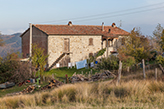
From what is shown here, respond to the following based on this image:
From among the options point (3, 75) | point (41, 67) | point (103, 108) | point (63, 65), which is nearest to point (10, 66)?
point (3, 75)

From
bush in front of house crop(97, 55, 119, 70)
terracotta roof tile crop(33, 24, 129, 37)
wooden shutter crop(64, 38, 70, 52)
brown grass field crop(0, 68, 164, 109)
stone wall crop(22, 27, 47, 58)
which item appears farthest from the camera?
wooden shutter crop(64, 38, 70, 52)

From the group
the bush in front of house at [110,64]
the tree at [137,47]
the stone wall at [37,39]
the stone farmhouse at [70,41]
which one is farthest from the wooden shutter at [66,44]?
the bush in front of house at [110,64]

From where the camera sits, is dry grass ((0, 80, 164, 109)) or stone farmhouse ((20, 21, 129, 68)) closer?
dry grass ((0, 80, 164, 109))

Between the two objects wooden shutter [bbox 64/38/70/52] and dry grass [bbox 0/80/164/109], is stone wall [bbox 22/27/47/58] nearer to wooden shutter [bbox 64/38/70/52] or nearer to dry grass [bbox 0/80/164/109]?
wooden shutter [bbox 64/38/70/52]

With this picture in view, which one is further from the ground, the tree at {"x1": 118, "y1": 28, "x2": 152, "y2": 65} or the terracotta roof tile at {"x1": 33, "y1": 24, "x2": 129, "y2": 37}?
the terracotta roof tile at {"x1": 33, "y1": 24, "x2": 129, "y2": 37}

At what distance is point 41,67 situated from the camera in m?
21.8

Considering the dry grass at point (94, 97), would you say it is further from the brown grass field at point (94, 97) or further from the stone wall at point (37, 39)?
the stone wall at point (37, 39)

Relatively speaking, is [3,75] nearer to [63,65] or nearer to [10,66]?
[10,66]

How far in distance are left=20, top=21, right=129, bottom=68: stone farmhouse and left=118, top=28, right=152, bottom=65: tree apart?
17.9ft

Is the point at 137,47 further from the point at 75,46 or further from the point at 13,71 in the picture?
the point at 13,71

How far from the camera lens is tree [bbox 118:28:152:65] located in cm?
2584

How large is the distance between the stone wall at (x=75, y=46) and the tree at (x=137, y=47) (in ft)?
20.5

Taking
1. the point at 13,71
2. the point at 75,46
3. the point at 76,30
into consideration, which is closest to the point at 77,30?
the point at 76,30

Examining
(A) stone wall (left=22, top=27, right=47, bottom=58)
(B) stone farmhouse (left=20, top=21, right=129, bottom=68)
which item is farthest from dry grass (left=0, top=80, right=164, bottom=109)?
(A) stone wall (left=22, top=27, right=47, bottom=58)
